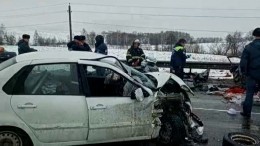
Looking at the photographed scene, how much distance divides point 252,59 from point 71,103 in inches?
171

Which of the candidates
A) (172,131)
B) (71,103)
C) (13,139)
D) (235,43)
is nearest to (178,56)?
(172,131)

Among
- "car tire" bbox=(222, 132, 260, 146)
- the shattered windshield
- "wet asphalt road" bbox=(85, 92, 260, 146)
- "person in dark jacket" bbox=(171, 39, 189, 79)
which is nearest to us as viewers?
"car tire" bbox=(222, 132, 260, 146)

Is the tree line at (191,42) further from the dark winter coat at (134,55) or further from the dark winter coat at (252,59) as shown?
the dark winter coat at (252,59)

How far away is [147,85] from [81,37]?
14.0ft

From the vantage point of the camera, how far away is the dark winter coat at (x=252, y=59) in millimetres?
6922

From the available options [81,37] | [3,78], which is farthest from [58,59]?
[81,37]

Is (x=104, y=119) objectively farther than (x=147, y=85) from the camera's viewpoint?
No

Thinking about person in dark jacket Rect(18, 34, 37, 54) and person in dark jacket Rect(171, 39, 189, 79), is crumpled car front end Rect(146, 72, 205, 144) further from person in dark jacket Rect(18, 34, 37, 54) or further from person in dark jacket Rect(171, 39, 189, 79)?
person in dark jacket Rect(18, 34, 37, 54)

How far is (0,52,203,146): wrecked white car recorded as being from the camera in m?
4.36

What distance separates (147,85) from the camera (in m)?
5.14

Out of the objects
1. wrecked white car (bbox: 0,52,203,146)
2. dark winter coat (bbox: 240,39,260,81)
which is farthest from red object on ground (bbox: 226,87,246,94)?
wrecked white car (bbox: 0,52,203,146)

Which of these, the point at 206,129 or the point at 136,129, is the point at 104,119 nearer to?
the point at 136,129

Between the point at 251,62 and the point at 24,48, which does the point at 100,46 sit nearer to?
the point at 24,48

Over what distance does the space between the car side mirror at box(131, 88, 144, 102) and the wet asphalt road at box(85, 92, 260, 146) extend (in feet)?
3.18
